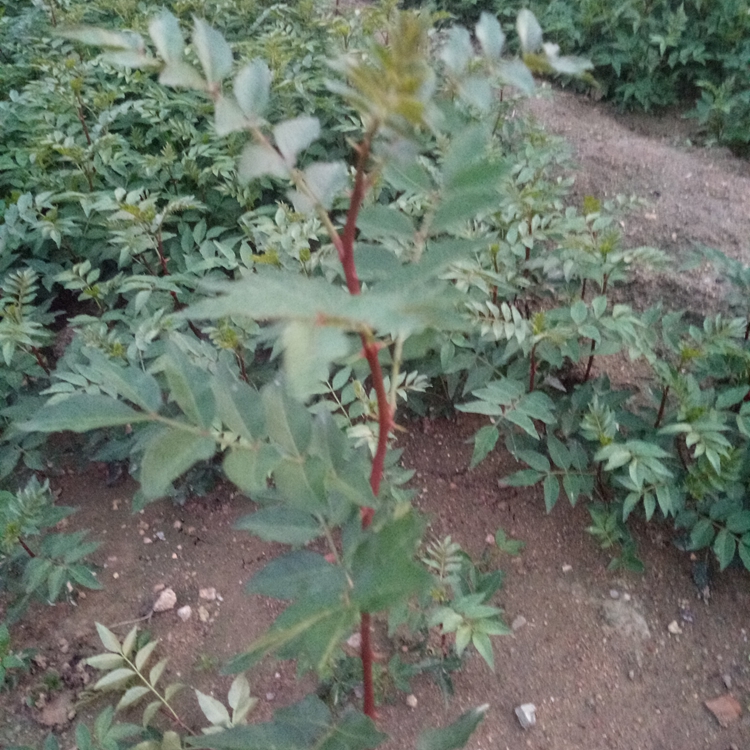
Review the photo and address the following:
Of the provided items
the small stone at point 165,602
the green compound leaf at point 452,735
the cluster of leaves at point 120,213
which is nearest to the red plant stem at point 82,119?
the cluster of leaves at point 120,213

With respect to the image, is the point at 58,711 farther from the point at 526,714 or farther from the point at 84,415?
the point at 84,415

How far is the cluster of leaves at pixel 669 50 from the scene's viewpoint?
3291 mm

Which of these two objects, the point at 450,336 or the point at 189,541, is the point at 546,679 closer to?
the point at 450,336

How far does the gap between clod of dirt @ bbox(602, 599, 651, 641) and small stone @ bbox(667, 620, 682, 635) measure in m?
0.05

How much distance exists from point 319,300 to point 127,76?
248cm

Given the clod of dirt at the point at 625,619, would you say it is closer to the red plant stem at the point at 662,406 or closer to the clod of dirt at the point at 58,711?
the red plant stem at the point at 662,406

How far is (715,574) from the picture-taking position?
1.67 m

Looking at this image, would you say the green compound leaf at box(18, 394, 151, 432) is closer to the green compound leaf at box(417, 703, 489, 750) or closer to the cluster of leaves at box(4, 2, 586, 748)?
the cluster of leaves at box(4, 2, 586, 748)

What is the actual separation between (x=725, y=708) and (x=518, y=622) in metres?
0.47

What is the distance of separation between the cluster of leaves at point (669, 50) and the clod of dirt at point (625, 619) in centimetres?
254

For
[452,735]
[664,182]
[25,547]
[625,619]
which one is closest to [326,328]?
[452,735]

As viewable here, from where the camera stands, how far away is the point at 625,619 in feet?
5.35

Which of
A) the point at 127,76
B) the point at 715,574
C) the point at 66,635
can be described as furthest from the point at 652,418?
the point at 127,76

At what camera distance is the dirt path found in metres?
2.24
